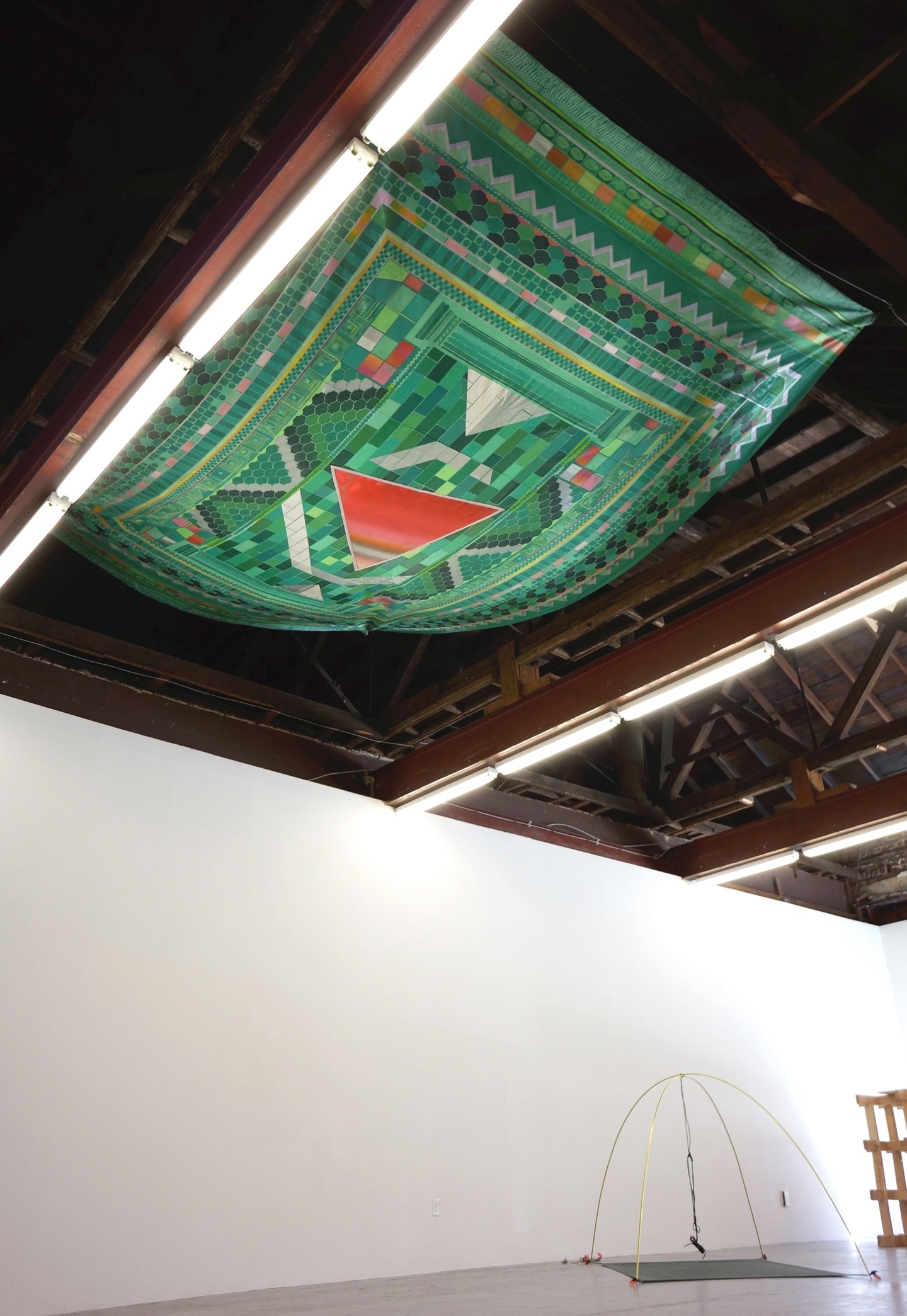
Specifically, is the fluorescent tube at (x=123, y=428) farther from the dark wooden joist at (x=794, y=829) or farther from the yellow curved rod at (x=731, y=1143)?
the yellow curved rod at (x=731, y=1143)

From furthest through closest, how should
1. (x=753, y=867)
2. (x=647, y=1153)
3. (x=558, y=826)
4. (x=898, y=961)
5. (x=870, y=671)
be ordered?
(x=898, y=961)
(x=558, y=826)
(x=753, y=867)
(x=647, y=1153)
(x=870, y=671)

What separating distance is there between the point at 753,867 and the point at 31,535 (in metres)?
7.00

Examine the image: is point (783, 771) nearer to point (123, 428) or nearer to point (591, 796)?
point (591, 796)

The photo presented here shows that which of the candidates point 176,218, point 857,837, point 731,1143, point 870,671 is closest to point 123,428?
point 176,218

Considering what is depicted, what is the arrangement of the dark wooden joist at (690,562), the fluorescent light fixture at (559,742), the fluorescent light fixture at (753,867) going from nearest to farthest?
the dark wooden joist at (690,562)
the fluorescent light fixture at (559,742)
the fluorescent light fixture at (753,867)

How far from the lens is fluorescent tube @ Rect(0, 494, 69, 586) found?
4.01m

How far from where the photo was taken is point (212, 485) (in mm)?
3928

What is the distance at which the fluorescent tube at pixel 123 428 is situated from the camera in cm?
335

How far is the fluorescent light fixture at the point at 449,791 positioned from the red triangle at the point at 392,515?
2.73 meters

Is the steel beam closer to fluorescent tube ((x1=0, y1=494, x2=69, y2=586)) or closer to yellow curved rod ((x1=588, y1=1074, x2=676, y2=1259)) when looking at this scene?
fluorescent tube ((x1=0, y1=494, x2=69, y2=586))

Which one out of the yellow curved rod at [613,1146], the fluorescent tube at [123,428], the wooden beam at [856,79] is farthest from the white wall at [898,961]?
the fluorescent tube at [123,428]

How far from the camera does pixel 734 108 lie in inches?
125

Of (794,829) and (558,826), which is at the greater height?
(558,826)

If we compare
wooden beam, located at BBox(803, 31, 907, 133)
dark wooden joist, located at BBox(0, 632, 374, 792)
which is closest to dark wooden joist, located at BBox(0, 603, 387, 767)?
dark wooden joist, located at BBox(0, 632, 374, 792)
